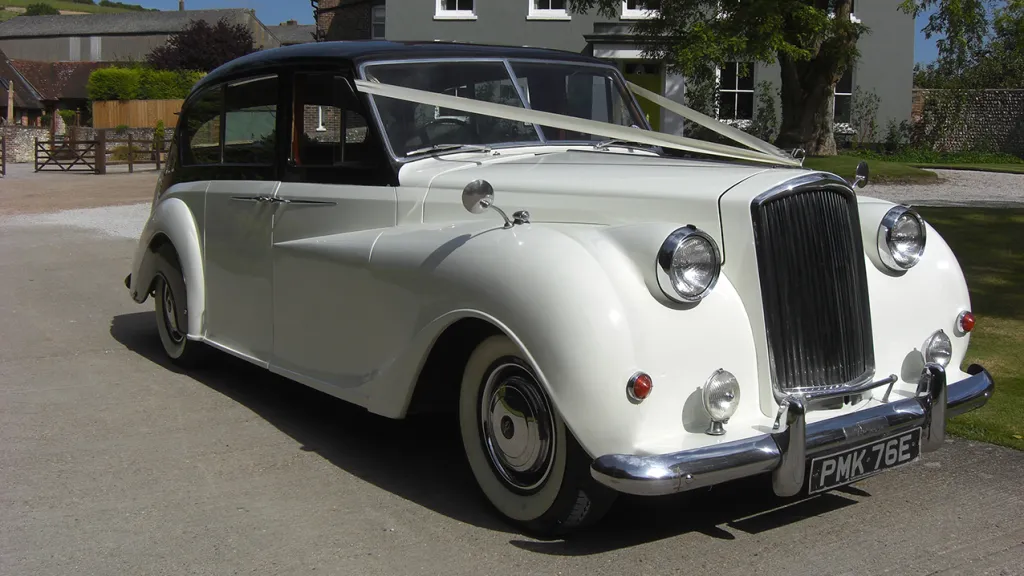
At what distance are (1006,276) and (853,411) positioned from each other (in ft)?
19.2

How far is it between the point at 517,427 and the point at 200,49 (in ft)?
165

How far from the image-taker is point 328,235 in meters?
4.74

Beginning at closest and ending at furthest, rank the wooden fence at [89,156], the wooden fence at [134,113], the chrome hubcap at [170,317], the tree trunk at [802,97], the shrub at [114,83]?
the chrome hubcap at [170,317] < the tree trunk at [802,97] < the wooden fence at [89,156] < the wooden fence at [134,113] < the shrub at [114,83]

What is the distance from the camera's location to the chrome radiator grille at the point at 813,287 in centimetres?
360

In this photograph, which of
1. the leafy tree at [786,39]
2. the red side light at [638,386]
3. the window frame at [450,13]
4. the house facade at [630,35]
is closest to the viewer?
the red side light at [638,386]

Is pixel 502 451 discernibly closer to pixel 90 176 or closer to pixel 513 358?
pixel 513 358

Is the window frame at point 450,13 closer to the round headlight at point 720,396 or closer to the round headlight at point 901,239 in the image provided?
the round headlight at point 901,239

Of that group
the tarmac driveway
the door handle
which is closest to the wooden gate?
the door handle

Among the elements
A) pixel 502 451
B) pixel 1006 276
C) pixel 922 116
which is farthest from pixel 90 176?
pixel 502 451

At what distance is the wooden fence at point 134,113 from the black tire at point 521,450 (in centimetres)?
3985

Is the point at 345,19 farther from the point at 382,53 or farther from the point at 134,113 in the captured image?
the point at 382,53

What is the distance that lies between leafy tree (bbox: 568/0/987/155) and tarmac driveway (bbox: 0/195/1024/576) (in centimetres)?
922

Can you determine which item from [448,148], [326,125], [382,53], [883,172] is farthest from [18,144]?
[448,148]

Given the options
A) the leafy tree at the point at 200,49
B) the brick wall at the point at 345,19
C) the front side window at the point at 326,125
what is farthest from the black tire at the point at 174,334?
the leafy tree at the point at 200,49
